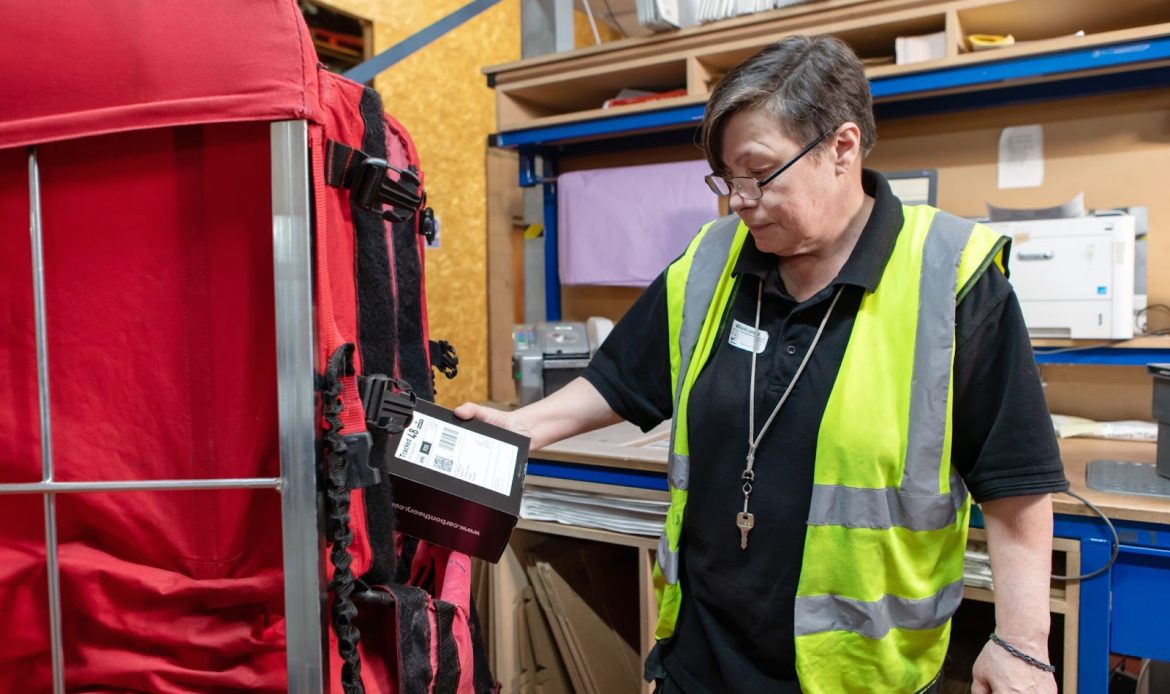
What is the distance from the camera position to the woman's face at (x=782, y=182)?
974 millimetres

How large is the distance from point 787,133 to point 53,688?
3.15 feet

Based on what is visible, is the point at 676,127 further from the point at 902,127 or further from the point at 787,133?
the point at 787,133

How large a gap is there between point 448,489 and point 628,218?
1553 millimetres

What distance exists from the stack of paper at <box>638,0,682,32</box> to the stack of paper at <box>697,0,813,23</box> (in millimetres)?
63

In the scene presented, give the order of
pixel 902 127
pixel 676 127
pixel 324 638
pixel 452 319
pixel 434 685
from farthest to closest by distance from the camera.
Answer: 1. pixel 452 319
2. pixel 676 127
3. pixel 902 127
4. pixel 434 685
5. pixel 324 638

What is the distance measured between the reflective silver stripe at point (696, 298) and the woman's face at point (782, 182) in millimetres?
131

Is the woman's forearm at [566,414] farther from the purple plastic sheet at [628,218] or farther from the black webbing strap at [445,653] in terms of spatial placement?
the purple plastic sheet at [628,218]

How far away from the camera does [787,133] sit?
38.1 inches

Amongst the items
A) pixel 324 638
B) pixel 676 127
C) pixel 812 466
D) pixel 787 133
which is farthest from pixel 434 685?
pixel 676 127

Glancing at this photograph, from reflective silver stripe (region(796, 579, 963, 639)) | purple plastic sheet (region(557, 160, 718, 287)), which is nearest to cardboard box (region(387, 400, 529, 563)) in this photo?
reflective silver stripe (region(796, 579, 963, 639))

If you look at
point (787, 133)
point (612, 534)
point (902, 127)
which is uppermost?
point (902, 127)

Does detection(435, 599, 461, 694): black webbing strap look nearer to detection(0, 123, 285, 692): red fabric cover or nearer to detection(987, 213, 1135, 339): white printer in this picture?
detection(0, 123, 285, 692): red fabric cover

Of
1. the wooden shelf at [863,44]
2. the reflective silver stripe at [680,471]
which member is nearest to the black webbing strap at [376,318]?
the reflective silver stripe at [680,471]

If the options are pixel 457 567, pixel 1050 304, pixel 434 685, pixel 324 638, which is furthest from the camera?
pixel 1050 304
